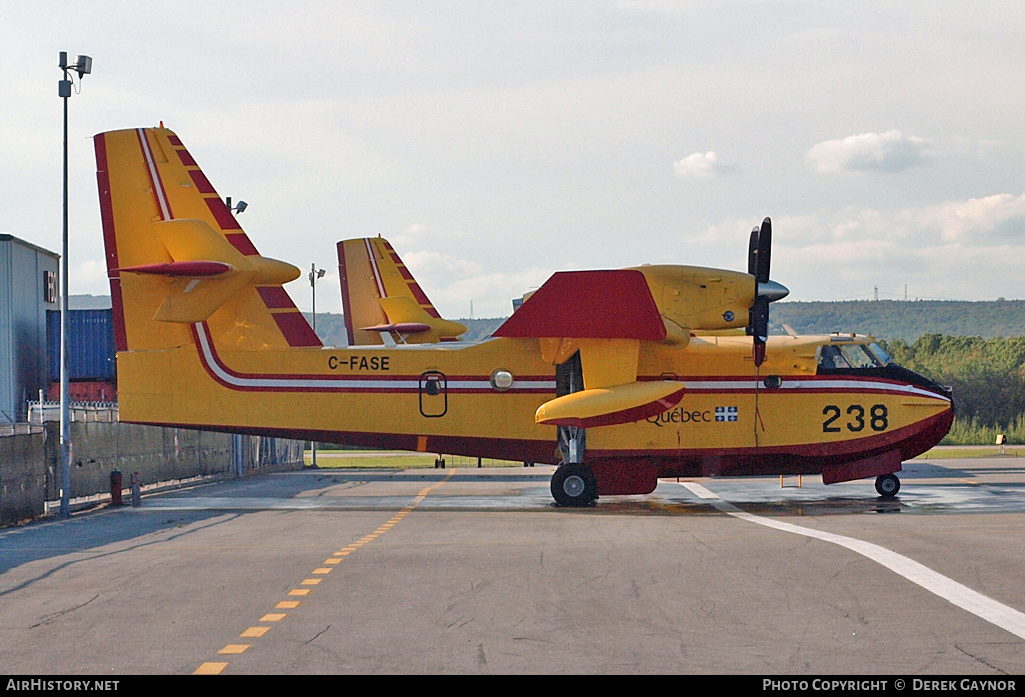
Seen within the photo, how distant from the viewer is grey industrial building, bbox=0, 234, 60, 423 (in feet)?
162

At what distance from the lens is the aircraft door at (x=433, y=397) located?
26875 millimetres

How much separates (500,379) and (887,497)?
10.5m

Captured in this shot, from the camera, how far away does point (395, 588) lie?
13.6 m

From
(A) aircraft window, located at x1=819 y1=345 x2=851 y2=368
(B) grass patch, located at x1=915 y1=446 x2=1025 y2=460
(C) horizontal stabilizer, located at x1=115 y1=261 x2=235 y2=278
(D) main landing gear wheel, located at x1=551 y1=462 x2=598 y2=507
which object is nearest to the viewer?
(C) horizontal stabilizer, located at x1=115 y1=261 x2=235 y2=278

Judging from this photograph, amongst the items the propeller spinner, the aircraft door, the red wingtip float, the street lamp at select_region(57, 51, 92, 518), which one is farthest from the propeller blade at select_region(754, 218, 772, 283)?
the street lamp at select_region(57, 51, 92, 518)

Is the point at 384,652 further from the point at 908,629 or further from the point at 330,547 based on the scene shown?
the point at 330,547

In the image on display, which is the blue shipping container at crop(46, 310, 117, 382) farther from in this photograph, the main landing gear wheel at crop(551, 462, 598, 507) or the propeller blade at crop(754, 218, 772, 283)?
the propeller blade at crop(754, 218, 772, 283)

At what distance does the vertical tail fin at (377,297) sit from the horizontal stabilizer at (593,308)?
53.3 feet

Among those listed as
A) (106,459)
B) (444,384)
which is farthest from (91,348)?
(444,384)

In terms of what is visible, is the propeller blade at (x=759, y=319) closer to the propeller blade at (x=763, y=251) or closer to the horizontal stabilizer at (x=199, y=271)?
the propeller blade at (x=763, y=251)

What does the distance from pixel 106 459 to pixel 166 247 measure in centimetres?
797

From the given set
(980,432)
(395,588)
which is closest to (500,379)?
(395,588)

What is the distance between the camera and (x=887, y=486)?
92.1ft

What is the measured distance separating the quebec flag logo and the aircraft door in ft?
22.1
